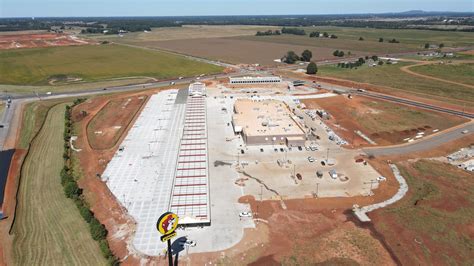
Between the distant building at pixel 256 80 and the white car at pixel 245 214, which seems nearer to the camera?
the white car at pixel 245 214

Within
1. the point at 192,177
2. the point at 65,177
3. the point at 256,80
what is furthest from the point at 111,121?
the point at 256,80

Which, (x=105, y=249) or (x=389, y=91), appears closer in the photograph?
(x=105, y=249)

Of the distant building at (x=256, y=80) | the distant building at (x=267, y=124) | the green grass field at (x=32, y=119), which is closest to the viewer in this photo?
the distant building at (x=267, y=124)

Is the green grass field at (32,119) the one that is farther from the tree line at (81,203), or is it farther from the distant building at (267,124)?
the distant building at (267,124)

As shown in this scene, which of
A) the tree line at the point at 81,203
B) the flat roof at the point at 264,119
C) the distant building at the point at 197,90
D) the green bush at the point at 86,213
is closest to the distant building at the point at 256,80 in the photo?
the distant building at the point at 197,90

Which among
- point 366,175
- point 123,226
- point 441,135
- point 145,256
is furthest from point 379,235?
point 441,135

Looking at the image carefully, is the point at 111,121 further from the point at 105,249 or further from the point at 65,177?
the point at 105,249
